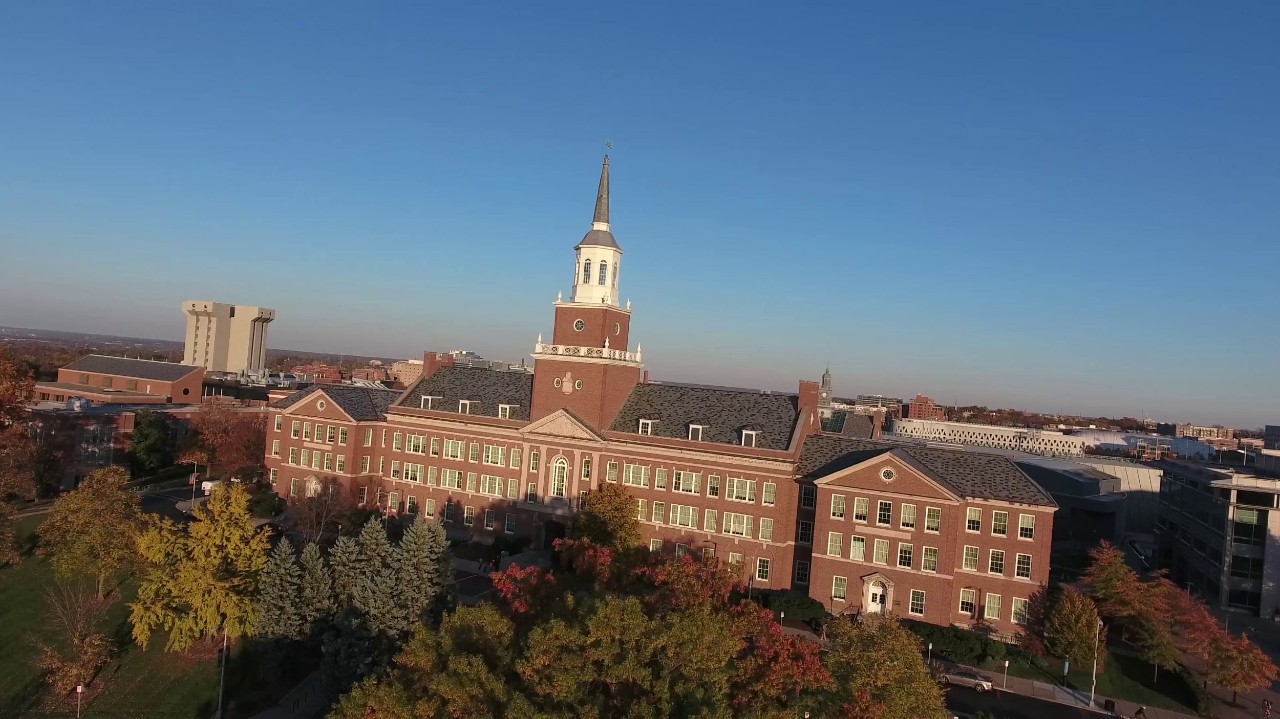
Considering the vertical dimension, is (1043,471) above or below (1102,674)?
above

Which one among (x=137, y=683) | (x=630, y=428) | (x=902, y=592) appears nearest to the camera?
(x=137, y=683)

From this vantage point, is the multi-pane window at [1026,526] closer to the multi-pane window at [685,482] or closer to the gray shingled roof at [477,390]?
the multi-pane window at [685,482]

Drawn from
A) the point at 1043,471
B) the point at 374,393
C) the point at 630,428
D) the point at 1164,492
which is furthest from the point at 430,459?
the point at 1164,492

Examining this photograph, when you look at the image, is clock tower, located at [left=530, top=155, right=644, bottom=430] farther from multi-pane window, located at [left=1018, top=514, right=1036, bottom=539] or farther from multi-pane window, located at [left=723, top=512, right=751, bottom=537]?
multi-pane window, located at [left=1018, top=514, right=1036, bottom=539]

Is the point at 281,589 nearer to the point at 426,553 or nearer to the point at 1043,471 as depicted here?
the point at 426,553

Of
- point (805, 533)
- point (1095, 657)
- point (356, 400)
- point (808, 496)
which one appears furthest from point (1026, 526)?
point (356, 400)

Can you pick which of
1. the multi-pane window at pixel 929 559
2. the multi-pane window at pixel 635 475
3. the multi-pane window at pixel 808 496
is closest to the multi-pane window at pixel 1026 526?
the multi-pane window at pixel 929 559
